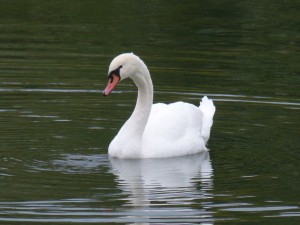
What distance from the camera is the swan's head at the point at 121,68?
15.1 m

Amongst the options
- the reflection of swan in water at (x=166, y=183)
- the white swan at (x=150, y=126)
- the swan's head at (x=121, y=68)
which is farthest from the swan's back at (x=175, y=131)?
the swan's head at (x=121, y=68)

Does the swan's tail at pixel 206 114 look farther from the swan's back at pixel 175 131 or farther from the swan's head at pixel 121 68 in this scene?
the swan's head at pixel 121 68

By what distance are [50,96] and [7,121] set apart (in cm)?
175

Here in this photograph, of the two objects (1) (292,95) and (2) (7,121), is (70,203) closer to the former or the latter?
(2) (7,121)

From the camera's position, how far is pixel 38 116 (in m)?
17.0

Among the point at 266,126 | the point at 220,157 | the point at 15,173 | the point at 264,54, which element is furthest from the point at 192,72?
the point at 15,173

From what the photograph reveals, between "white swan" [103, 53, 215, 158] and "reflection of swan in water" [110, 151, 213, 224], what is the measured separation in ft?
0.37

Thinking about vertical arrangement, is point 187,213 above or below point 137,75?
below

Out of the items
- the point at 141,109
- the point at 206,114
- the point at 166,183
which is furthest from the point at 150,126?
the point at 166,183

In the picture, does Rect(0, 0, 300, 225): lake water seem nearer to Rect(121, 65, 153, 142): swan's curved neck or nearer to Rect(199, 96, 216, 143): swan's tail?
Rect(199, 96, 216, 143): swan's tail

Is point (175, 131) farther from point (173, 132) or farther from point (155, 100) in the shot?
point (155, 100)

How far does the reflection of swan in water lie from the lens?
12.8 m

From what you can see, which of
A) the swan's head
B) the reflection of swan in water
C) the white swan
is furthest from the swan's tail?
the swan's head

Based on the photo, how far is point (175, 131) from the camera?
51.8 feet
